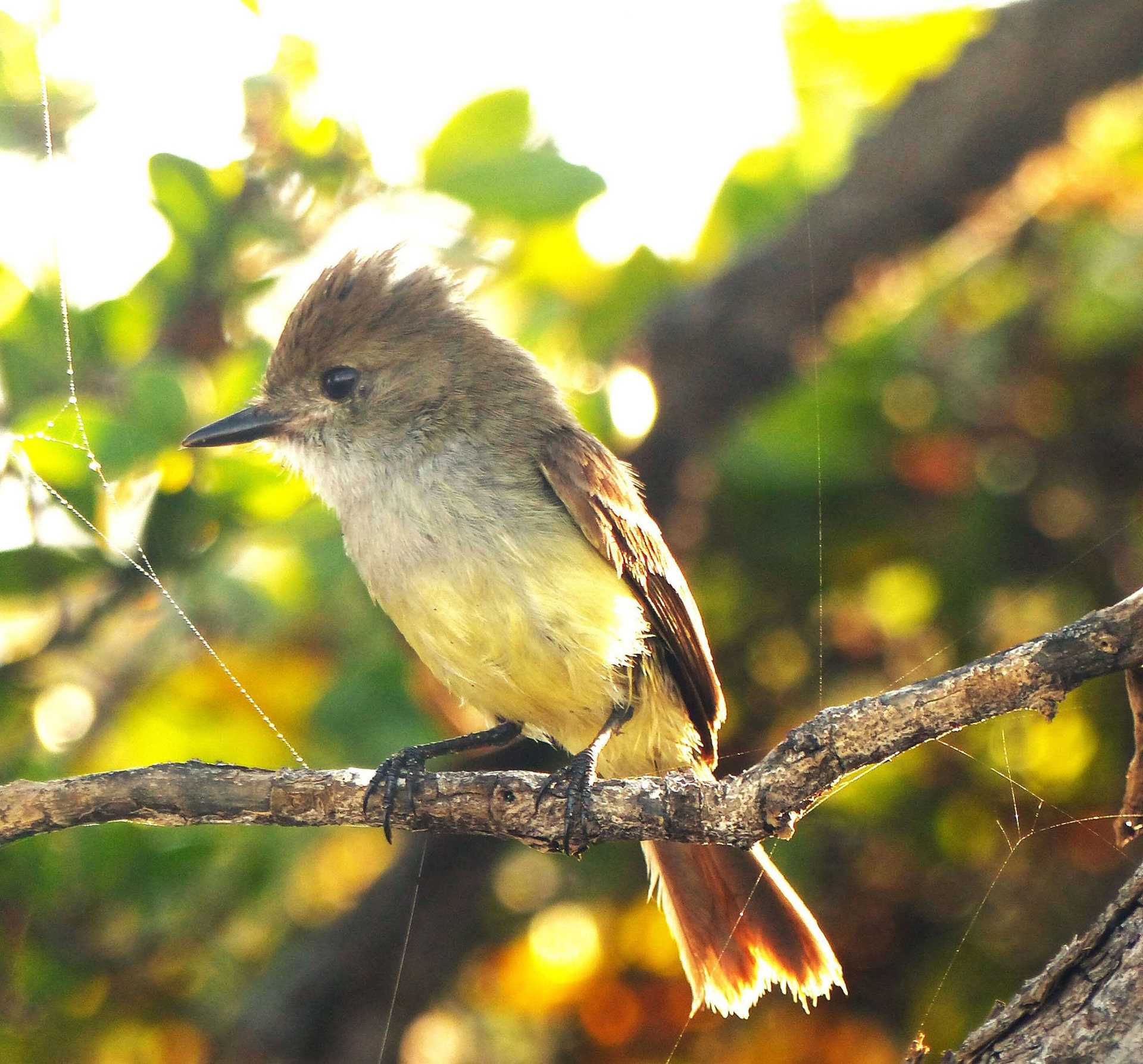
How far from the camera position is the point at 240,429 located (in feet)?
10.5

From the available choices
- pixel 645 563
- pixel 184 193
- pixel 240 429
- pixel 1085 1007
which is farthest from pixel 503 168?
pixel 1085 1007

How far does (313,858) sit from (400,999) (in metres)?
0.47

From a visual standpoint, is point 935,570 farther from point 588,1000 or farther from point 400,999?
point 400,999

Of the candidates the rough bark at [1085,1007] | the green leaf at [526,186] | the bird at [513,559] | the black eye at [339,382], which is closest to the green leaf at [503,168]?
the green leaf at [526,186]

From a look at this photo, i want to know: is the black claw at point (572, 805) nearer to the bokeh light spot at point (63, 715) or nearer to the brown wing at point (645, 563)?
the brown wing at point (645, 563)

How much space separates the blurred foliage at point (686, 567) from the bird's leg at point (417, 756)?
0.36 feet

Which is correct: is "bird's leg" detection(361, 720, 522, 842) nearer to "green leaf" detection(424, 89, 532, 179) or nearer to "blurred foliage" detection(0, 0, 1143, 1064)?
"blurred foliage" detection(0, 0, 1143, 1064)

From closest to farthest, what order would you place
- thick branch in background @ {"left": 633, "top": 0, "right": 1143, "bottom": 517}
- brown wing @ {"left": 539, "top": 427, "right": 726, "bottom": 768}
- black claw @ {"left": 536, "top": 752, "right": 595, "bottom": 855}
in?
black claw @ {"left": 536, "top": 752, "right": 595, "bottom": 855}
brown wing @ {"left": 539, "top": 427, "right": 726, "bottom": 768}
thick branch in background @ {"left": 633, "top": 0, "right": 1143, "bottom": 517}

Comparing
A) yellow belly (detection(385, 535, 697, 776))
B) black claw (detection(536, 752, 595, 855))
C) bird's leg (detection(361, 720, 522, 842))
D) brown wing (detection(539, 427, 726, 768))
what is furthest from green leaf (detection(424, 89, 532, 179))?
black claw (detection(536, 752, 595, 855))

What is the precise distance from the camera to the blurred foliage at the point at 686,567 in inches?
122

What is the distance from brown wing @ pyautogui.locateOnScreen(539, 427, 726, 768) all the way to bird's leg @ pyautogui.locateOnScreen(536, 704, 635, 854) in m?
0.17

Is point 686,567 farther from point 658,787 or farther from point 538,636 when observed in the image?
point 658,787

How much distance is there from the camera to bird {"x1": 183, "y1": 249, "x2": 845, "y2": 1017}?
9.38ft

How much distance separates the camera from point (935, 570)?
3.66 metres
